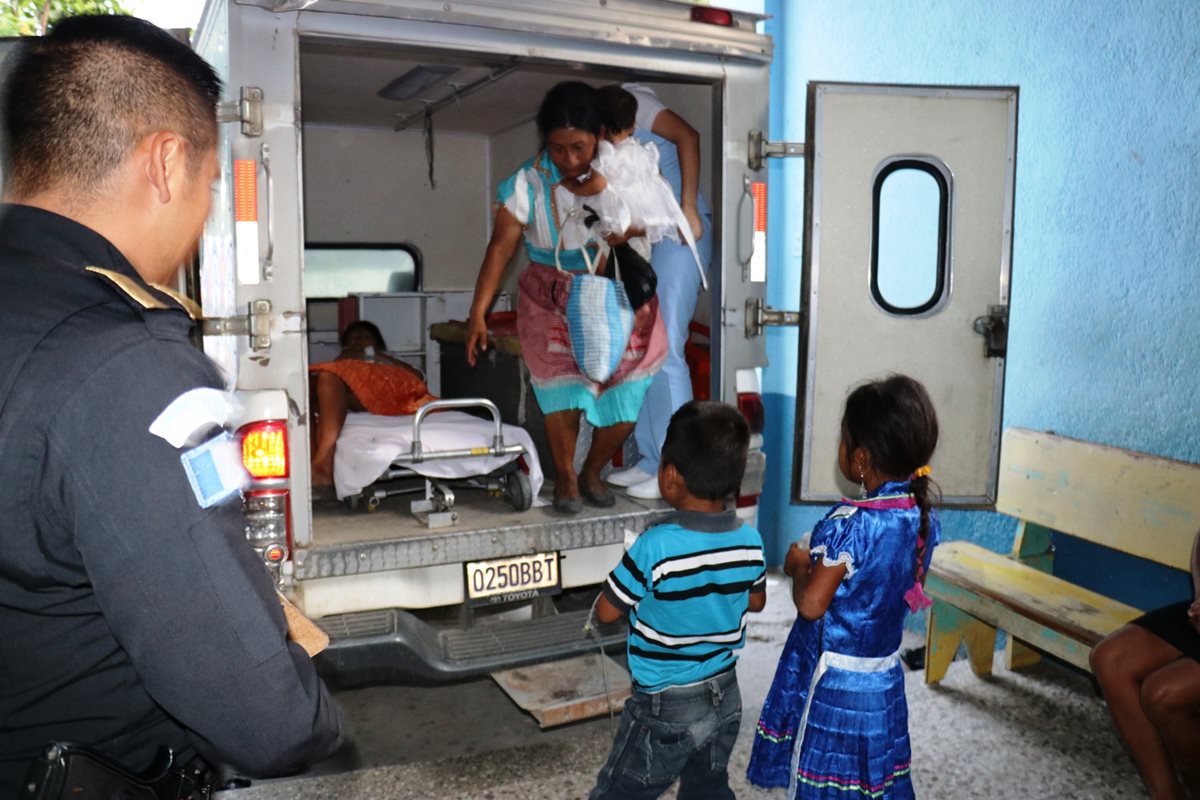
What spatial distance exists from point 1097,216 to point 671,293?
1872 millimetres

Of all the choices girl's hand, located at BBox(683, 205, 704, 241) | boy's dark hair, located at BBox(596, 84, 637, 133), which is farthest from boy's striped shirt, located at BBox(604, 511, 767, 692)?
boy's dark hair, located at BBox(596, 84, 637, 133)

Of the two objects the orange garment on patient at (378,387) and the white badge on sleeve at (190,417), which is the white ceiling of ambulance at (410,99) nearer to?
the orange garment on patient at (378,387)

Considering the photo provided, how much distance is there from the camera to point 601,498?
13.7 feet

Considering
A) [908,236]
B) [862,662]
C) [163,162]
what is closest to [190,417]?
[163,162]

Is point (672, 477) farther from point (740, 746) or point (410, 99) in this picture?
point (410, 99)

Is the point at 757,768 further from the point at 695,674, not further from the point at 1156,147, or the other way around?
the point at 1156,147

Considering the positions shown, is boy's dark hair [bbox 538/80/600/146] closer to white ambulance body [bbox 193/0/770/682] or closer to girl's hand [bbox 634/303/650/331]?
white ambulance body [bbox 193/0/770/682]

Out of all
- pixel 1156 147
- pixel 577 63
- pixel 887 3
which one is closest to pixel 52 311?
pixel 577 63

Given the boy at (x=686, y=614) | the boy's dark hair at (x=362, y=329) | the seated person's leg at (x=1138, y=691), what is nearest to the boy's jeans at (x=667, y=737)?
the boy at (x=686, y=614)

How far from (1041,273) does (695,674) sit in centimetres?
305

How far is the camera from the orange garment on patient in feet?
16.2

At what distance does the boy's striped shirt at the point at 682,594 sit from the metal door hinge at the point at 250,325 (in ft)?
4.42

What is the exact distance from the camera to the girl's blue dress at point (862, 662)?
9.10 ft

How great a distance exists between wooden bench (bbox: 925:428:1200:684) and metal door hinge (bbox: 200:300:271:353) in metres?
3.00
